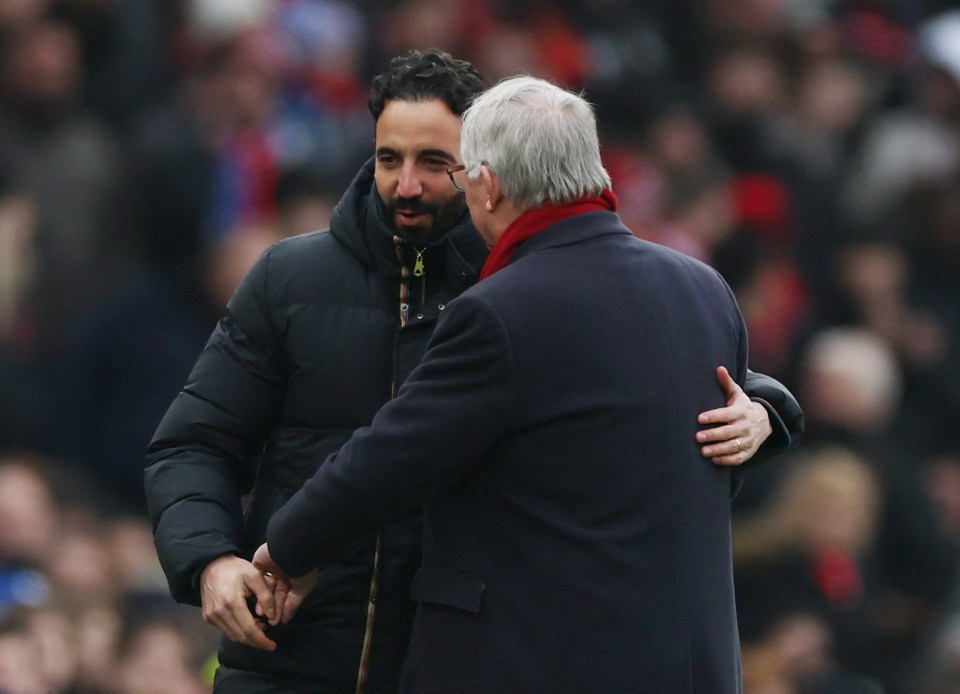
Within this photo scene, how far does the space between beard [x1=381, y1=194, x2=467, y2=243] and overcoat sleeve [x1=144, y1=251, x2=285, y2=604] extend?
1.03ft

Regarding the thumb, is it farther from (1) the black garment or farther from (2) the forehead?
(2) the forehead

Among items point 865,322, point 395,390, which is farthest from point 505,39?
point 395,390

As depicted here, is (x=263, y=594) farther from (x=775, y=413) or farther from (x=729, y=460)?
(x=775, y=413)

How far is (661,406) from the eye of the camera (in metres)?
3.48

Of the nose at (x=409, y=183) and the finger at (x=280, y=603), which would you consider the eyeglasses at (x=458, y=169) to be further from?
the finger at (x=280, y=603)

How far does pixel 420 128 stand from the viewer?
3.80m

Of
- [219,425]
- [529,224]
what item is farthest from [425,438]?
[219,425]

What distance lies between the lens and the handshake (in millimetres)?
3689

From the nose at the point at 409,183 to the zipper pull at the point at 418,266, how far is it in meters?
0.13

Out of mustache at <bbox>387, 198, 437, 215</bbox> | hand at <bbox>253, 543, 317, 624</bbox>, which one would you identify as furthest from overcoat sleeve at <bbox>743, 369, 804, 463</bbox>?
hand at <bbox>253, 543, 317, 624</bbox>

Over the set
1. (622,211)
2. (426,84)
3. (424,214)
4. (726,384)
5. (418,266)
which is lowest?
(622,211)

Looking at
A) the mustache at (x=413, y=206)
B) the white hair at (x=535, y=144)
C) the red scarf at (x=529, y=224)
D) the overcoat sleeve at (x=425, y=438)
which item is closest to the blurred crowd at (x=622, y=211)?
the overcoat sleeve at (x=425, y=438)

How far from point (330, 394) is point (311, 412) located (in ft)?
0.19

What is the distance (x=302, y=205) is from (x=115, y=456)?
4.24ft
